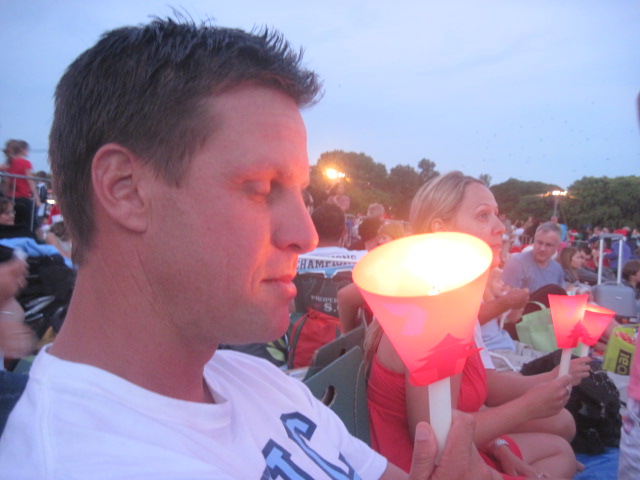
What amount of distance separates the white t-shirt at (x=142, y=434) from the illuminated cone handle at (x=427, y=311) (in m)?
0.36

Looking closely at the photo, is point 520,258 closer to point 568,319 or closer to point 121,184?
point 568,319

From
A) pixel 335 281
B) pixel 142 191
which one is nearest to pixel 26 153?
pixel 335 281

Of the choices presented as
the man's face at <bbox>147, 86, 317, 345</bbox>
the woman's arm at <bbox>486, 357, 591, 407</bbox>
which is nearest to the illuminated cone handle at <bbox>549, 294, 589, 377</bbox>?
the woman's arm at <bbox>486, 357, 591, 407</bbox>

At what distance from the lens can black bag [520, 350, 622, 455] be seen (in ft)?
10.3

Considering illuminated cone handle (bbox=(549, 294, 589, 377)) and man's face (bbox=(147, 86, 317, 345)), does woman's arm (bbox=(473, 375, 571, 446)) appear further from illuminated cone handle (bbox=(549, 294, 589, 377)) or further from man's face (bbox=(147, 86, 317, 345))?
man's face (bbox=(147, 86, 317, 345))

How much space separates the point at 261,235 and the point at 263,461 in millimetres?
487

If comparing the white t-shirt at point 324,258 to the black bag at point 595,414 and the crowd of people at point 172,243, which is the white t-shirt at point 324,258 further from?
the crowd of people at point 172,243

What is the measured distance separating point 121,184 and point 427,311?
644 mm

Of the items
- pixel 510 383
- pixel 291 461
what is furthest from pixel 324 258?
pixel 291 461

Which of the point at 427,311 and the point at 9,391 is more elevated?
the point at 427,311

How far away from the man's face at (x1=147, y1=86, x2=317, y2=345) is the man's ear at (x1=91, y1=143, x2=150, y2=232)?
0.14ft

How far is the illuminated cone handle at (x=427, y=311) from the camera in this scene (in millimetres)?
924

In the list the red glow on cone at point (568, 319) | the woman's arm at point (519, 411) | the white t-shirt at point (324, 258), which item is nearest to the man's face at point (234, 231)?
the woman's arm at point (519, 411)

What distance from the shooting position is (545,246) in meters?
5.64
